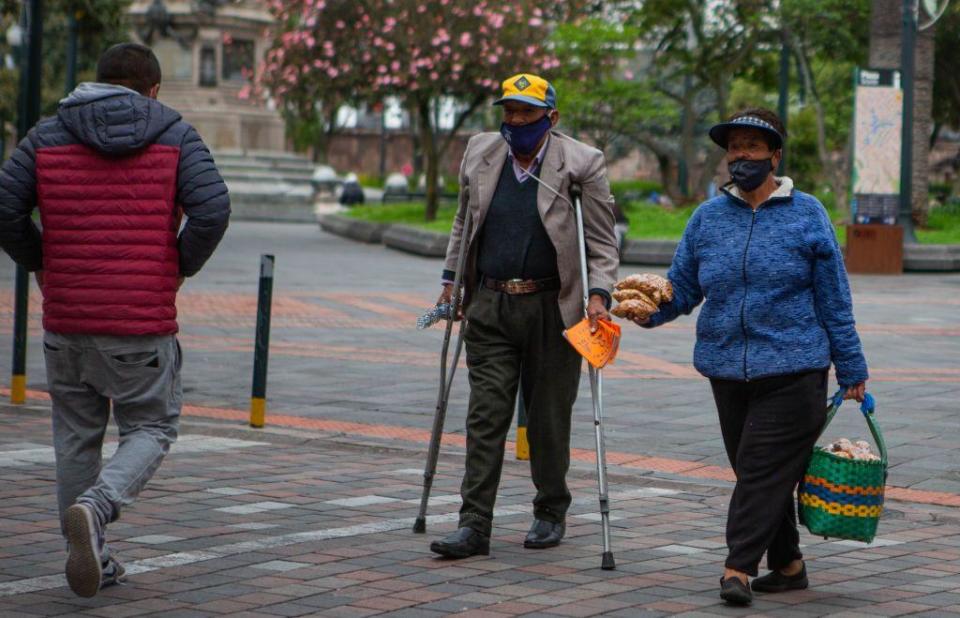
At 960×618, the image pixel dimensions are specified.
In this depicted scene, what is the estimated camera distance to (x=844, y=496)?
5910 mm

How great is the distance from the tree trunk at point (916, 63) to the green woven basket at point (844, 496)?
2115 cm

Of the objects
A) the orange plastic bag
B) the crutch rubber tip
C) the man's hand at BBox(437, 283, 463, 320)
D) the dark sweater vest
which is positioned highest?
the dark sweater vest

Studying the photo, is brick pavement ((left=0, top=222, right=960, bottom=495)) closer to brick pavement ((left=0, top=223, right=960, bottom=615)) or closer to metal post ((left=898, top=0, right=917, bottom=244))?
brick pavement ((left=0, top=223, right=960, bottom=615))

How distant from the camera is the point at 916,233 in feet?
92.6

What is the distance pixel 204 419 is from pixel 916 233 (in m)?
19.8

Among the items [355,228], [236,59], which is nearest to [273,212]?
[236,59]

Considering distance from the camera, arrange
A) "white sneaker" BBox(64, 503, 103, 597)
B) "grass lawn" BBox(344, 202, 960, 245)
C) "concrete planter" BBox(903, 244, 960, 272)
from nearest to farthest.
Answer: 1. "white sneaker" BBox(64, 503, 103, 597)
2. "concrete planter" BBox(903, 244, 960, 272)
3. "grass lawn" BBox(344, 202, 960, 245)

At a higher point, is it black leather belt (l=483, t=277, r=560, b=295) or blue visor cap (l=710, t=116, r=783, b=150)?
blue visor cap (l=710, t=116, r=783, b=150)

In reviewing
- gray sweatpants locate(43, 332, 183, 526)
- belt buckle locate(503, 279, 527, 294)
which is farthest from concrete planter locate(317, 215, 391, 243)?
gray sweatpants locate(43, 332, 183, 526)

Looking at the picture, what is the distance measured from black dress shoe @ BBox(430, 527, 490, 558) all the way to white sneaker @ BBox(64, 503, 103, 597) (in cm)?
145

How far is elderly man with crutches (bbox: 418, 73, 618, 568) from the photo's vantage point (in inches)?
264

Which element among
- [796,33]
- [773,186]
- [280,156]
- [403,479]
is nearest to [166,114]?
[773,186]

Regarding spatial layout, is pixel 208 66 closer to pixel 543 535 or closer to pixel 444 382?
pixel 444 382

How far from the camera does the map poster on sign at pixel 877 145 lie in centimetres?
2492
